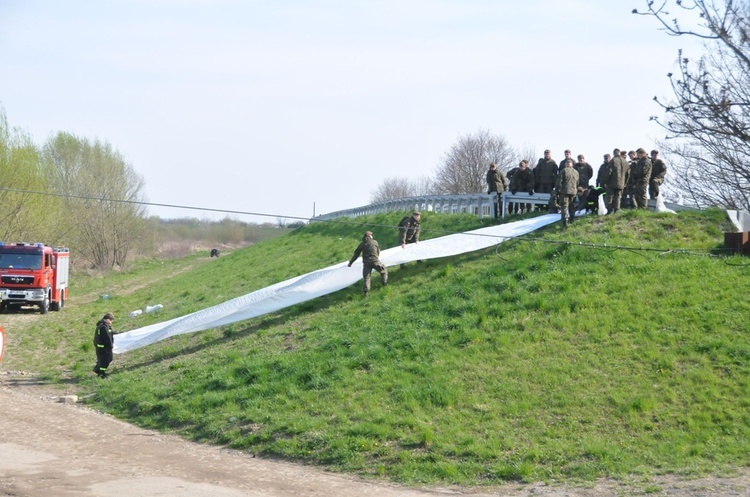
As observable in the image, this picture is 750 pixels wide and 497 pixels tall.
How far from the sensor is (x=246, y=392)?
1728cm

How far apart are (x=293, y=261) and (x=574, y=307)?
15911 mm

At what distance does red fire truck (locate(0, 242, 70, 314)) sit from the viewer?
35344mm

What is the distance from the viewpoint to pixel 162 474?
42.9 ft

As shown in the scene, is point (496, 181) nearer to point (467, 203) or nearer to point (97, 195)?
point (467, 203)

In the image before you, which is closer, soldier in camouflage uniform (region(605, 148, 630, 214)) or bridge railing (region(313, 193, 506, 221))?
soldier in camouflage uniform (region(605, 148, 630, 214))

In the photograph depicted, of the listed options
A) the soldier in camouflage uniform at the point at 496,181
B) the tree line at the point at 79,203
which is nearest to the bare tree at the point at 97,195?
the tree line at the point at 79,203

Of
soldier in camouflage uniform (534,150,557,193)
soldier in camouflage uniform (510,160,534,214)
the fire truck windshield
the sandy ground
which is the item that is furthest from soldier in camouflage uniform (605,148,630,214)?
the fire truck windshield

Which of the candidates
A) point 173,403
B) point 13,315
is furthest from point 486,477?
point 13,315

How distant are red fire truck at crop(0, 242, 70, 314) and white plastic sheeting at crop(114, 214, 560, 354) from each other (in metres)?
14.5

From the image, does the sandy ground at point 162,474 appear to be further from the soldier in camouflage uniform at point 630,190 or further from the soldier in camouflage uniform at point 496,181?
the soldier in camouflage uniform at point 496,181

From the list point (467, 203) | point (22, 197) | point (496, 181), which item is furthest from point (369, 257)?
point (22, 197)

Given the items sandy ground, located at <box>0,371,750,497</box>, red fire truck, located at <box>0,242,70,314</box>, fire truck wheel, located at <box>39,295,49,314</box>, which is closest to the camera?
sandy ground, located at <box>0,371,750,497</box>

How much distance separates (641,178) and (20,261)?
82.0 feet

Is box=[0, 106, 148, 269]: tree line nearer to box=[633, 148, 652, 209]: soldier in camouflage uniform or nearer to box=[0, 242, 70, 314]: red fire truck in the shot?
box=[0, 242, 70, 314]: red fire truck
